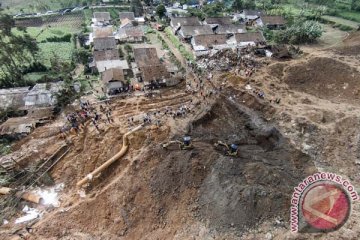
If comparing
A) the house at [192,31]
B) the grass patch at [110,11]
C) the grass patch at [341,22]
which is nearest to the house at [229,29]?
the house at [192,31]

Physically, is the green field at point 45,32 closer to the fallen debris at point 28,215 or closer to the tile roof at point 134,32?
the tile roof at point 134,32

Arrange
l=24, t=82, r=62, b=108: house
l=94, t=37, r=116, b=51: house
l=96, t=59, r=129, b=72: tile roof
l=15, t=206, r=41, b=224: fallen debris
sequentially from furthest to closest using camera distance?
1. l=94, t=37, r=116, b=51: house
2. l=96, t=59, r=129, b=72: tile roof
3. l=24, t=82, r=62, b=108: house
4. l=15, t=206, r=41, b=224: fallen debris

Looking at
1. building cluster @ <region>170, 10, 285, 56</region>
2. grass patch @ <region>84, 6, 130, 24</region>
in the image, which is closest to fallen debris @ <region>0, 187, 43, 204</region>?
building cluster @ <region>170, 10, 285, 56</region>

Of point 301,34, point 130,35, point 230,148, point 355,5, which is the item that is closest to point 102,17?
point 130,35

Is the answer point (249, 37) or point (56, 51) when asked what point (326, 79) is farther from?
point (56, 51)

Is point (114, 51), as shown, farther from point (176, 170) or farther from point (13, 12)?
point (13, 12)

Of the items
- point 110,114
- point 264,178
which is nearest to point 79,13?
point 110,114

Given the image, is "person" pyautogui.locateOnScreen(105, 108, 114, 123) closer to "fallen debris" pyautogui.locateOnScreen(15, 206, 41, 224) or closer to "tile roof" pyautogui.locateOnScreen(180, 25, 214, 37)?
"fallen debris" pyautogui.locateOnScreen(15, 206, 41, 224)
